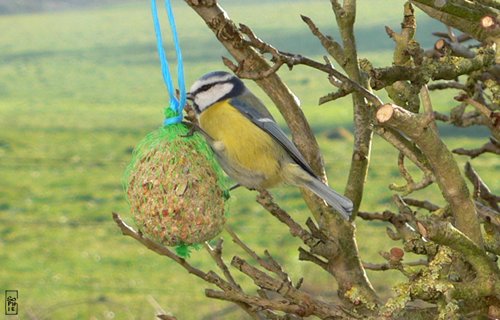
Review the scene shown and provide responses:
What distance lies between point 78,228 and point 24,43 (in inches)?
371

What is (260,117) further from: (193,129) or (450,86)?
(450,86)

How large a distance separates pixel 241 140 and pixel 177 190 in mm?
140

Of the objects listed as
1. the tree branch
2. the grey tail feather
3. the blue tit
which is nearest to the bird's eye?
the blue tit

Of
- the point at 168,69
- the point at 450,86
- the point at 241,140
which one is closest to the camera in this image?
the point at 168,69

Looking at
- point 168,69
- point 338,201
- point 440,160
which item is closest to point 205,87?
point 168,69

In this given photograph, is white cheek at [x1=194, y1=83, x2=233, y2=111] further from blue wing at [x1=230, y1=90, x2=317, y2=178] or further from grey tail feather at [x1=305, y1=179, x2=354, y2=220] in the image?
grey tail feather at [x1=305, y1=179, x2=354, y2=220]

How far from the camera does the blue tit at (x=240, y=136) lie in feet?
4.66

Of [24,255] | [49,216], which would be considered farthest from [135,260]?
[49,216]

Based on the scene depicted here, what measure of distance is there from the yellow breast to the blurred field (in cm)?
26

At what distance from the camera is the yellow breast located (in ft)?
4.66

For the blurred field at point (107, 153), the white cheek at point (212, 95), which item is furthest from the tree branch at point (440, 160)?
the blurred field at point (107, 153)

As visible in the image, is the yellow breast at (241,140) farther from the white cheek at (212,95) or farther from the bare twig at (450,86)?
the bare twig at (450,86)

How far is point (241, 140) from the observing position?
1418mm

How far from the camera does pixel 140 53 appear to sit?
531 inches
